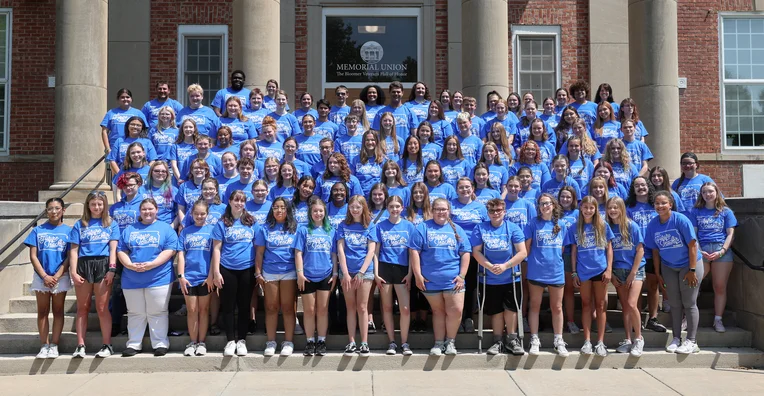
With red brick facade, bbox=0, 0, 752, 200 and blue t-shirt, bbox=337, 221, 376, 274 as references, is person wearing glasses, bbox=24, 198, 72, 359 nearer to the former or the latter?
blue t-shirt, bbox=337, 221, 376, 274

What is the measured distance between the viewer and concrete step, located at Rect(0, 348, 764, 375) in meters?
7.04

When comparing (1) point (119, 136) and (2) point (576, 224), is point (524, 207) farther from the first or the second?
(1) point (119, 136)

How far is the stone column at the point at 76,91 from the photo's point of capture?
10.5 m

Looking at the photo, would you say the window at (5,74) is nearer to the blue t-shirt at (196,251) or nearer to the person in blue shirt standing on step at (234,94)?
the person in blue shirt standing on step at (234,94)

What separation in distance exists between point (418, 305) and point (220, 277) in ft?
7.24

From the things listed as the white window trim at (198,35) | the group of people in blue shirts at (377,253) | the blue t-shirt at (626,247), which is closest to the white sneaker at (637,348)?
the group of people in blue shirts at (377,253)

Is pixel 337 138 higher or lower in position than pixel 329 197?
higher

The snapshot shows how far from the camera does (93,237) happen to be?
721 cm

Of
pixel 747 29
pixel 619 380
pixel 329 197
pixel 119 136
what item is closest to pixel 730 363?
pixel 619 380

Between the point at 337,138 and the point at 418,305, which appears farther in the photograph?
the point at 337,138

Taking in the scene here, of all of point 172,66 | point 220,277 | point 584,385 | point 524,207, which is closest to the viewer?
point 584,385

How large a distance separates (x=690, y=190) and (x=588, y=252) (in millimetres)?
1869

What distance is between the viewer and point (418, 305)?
25.1 ft

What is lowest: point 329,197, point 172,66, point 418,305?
point 418,305
